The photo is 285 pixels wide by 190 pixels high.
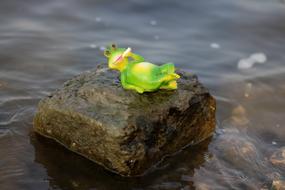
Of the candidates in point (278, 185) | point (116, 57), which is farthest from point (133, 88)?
point (278, 185)

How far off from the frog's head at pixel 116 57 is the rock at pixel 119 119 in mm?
161

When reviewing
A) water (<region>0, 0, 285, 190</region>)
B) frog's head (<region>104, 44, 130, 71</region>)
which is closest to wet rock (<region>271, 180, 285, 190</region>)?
water (<region>0, 0, 285, 190</region>)

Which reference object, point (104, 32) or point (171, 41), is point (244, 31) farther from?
point (104, 32)

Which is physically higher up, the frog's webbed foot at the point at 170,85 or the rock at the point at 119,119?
the frog's webbed foot at the point at 170,85

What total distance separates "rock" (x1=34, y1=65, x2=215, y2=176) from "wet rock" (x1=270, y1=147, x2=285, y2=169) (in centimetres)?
74

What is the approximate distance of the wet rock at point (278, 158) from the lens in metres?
4.41

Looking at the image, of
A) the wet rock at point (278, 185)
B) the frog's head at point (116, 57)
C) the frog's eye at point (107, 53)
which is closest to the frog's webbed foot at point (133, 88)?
the frog's head at point (116, 57)

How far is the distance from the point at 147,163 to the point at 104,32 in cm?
316

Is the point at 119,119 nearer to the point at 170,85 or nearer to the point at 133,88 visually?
the point at 133,88

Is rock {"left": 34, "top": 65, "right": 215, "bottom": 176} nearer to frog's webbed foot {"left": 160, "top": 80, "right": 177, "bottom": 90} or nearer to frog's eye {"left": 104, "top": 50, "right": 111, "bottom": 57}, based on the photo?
Result: frog's webbed foot {"left": 160, "top": 80, "right": 177, "bottom": 90}

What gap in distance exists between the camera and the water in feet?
13.3

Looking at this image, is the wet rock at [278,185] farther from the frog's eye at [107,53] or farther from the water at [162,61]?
the frog's eye at [107,53]

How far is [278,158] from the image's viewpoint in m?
4.49

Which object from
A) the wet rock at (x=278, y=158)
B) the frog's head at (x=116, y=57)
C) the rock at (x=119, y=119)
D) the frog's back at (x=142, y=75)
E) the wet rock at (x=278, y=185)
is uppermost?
the frog's head at (x=116, y=57)
